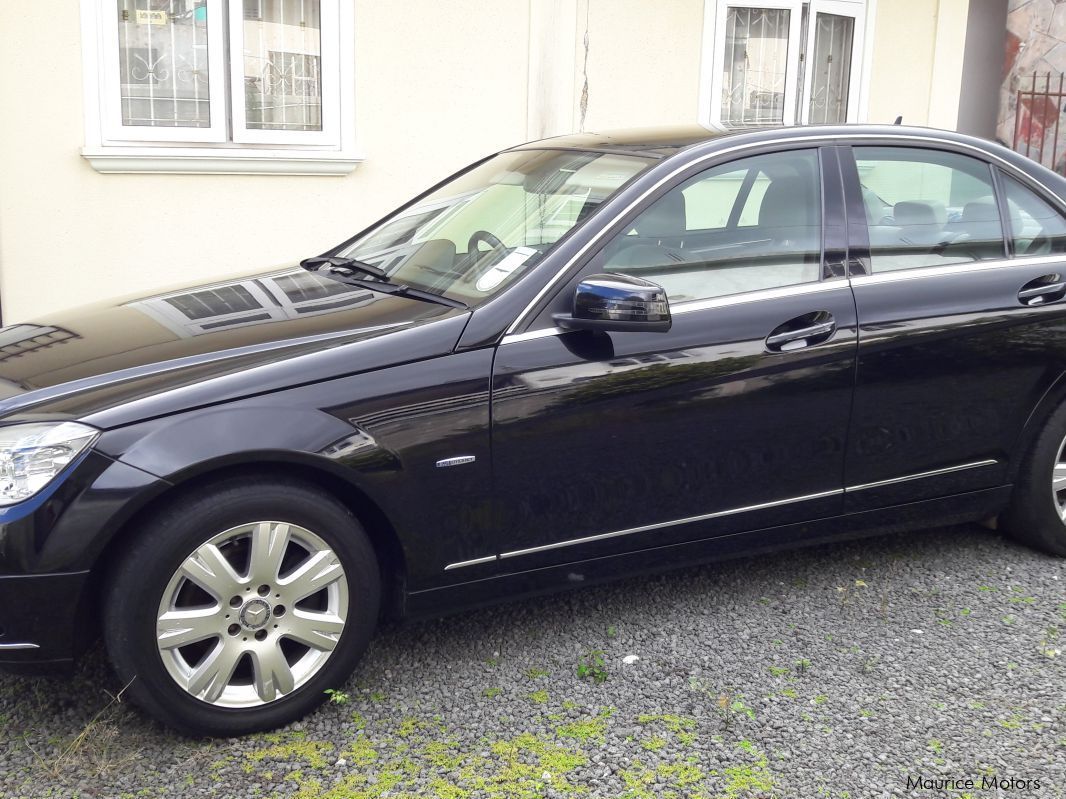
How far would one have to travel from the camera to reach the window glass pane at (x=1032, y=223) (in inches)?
168

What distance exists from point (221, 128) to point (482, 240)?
398 centimetres

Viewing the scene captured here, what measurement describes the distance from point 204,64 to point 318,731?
5.23 metres

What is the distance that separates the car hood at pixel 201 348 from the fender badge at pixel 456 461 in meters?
0.31

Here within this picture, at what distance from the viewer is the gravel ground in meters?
2.94

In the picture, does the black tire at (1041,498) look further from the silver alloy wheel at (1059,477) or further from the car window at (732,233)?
the car window at (732,233)

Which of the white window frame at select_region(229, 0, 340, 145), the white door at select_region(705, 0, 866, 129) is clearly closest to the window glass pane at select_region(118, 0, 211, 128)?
the white window frame at select_region(229, 0, 340, 145)

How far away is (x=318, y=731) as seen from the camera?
125 inches

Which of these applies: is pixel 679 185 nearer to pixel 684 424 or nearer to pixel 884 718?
pixel 684 424

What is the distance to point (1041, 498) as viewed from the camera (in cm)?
433

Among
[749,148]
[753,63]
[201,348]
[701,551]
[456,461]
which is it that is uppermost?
[753,63]

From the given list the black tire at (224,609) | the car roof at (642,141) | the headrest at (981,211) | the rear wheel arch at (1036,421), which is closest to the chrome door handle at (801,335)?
the car roof at (642,141)

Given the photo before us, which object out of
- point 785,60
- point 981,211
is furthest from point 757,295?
point 785,60

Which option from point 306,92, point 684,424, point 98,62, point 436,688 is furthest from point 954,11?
point 436,688

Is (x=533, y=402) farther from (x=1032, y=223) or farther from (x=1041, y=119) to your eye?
(x=1041, y=119)
